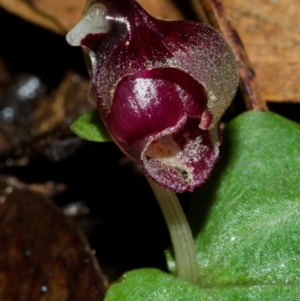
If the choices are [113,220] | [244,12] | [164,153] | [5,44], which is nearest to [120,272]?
[113,220]

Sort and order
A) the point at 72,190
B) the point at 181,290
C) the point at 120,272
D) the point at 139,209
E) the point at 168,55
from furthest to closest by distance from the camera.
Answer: the point at 72,190 → the point at 139,209 → the point at 120,272 → the point at 181,290 → the point at 168,55

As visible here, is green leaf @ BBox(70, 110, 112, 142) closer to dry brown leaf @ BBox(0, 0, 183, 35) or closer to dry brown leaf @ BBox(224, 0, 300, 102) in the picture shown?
dry brown leaf @ BBox(224, 0, 300, 102)

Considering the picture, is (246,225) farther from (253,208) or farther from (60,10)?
(60,10)

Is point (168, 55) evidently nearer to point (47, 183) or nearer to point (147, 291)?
point (147, 291)

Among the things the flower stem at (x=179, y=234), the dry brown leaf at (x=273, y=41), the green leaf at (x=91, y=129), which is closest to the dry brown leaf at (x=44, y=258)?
the flower stem at (x=179, y=234)

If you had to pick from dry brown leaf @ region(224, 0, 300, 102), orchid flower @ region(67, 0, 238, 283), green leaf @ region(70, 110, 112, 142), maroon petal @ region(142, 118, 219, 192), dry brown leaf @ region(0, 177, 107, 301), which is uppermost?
orchid flower @ region(67, 0, 238, 283)

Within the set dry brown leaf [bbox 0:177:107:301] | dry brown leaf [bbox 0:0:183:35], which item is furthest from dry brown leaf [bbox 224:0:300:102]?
dry brown leaf [bbox 0:177:107:301]

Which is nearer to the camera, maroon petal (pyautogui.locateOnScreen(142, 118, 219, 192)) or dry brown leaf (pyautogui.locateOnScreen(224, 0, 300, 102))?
maroon petal (pyautogui.locateOnScreen(142, 118, 219, 192))

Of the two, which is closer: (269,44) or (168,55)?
(168,55)
